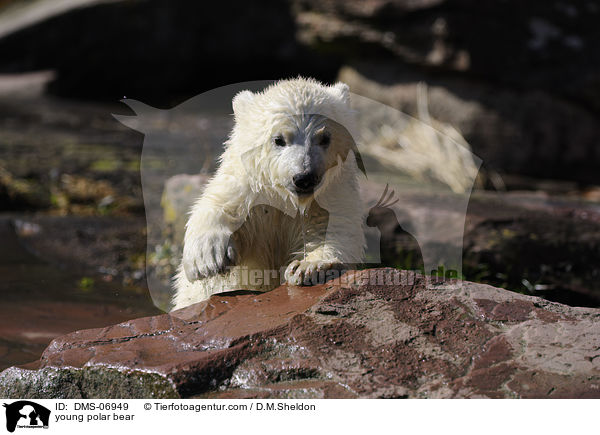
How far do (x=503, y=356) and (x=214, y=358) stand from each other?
4.22 feet

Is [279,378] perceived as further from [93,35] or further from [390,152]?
[93,35]

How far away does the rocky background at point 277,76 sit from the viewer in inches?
219

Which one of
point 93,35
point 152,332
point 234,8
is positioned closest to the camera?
point 152,332

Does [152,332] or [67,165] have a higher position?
[67,165]

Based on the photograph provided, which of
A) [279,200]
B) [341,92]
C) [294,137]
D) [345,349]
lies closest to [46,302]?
[279,200]

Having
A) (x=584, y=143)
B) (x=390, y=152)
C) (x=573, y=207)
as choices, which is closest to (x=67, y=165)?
(x=390, y=152)

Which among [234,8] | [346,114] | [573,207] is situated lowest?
[573,207]

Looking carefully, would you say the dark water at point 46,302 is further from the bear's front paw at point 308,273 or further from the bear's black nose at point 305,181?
the bear's black nose at point 305,181

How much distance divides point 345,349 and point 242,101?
1752mm

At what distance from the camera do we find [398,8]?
902cm

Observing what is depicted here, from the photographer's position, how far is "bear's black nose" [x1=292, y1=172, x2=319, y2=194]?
3.49m

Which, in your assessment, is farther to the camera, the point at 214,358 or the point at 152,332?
the point at 152,332
